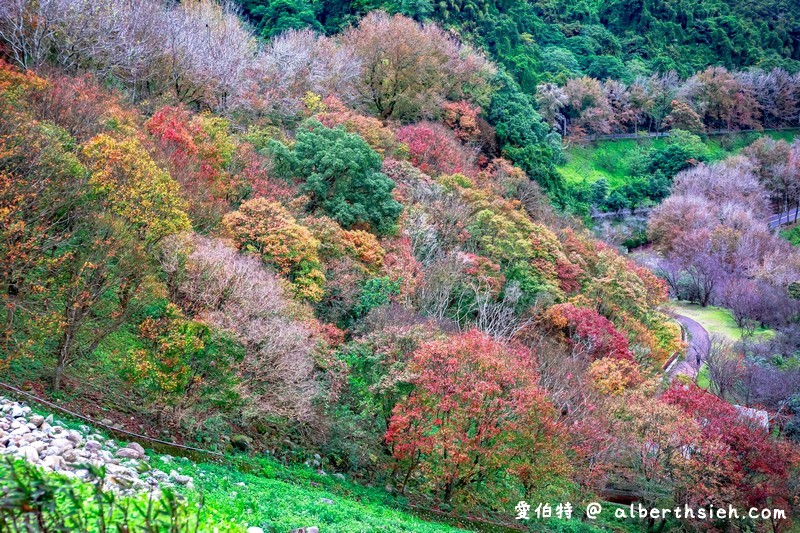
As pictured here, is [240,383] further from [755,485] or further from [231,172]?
[755,485]

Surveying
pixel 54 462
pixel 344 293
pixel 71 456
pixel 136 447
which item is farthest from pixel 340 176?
pixel 54 462

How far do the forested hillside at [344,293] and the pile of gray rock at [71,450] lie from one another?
36cm

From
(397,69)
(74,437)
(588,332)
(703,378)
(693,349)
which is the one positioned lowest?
(703,378)

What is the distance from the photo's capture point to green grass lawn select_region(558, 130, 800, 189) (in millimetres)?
64875

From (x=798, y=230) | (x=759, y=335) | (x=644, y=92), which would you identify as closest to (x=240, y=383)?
(x=759, y=335)

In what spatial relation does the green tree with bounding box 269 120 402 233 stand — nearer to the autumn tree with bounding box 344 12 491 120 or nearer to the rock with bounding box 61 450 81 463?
the autumn tree with bounding box 344 12 491 120

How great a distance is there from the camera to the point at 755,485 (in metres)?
20.2

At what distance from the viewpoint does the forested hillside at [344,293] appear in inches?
524

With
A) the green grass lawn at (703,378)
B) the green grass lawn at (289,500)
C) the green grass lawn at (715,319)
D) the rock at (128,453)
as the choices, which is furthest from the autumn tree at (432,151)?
the rock at (128,453)

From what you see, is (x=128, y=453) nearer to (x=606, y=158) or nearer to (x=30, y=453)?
(x=30, y=453)

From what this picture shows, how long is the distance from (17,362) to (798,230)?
7068cm

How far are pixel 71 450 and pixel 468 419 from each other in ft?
29.1

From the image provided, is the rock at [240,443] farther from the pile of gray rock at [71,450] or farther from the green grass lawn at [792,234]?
the green grass lawn at [792,234]

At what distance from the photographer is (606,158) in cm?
6938
